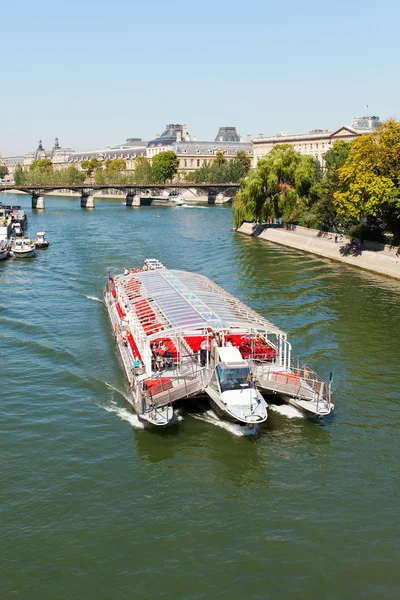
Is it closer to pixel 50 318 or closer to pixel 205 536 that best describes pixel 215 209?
pixel 50 318

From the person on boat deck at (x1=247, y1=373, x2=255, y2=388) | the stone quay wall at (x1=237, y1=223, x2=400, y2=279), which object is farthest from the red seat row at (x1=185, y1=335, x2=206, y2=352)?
the stone quay wall at (x1=237, y1=223, x2=400, y2=279)

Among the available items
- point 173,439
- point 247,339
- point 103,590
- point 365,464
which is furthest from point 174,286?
point 103,590

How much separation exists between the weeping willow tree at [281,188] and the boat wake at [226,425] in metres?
62.5

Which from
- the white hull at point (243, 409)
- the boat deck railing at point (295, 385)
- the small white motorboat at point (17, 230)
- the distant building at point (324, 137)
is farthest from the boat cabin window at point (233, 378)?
the distant building at point (324, 137)

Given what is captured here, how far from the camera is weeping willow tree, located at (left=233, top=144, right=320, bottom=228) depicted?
86750 millimetres

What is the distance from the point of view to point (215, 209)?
153500 mm

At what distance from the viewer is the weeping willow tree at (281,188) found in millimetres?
86750

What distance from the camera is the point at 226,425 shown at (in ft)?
85.3

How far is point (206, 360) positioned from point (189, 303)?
16.7 ft

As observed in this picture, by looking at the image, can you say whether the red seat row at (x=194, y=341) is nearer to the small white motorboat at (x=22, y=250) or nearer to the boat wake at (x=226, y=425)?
the boat wake at (x=226, y=425)

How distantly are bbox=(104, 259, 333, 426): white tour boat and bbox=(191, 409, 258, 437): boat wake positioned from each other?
15.0 inches

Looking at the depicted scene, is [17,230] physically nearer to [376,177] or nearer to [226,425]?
[376,177]

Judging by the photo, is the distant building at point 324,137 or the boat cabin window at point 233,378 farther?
the distant building at point 324,137

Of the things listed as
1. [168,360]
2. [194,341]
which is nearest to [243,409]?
[168,360]
